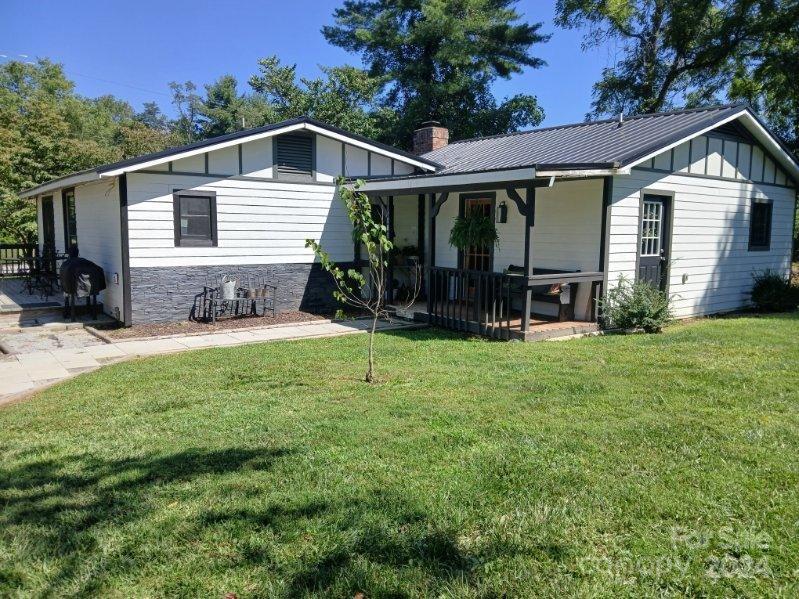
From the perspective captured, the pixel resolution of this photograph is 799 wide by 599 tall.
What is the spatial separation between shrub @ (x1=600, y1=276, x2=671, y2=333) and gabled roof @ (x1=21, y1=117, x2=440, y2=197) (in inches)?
194

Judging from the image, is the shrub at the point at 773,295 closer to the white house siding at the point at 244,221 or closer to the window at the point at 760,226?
the window at the point at 760,226

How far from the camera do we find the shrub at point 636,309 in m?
9.38

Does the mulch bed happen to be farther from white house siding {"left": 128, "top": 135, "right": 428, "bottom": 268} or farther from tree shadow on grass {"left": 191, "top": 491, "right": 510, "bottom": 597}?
tree shadow on grass {"left": 191, "top": 491, "right": 510, "bottom": 597}

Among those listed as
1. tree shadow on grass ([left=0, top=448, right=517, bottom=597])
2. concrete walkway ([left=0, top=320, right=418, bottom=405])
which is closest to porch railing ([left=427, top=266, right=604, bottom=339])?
concrete walkway ([left=0, top=320, right=418, bottom=405])

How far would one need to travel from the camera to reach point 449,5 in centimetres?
2798

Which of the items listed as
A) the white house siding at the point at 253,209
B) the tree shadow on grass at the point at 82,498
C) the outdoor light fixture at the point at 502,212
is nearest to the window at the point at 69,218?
the white house siding at the point at 253,209

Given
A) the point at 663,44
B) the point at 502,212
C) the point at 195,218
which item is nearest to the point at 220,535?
the point at 195,218

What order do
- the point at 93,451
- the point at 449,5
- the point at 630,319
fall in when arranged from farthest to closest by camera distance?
the point at 449,5 < the point at 630,319 < the point at 93,451

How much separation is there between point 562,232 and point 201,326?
20.9 feet

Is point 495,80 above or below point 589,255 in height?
above

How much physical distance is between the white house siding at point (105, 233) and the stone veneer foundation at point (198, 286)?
49 cm

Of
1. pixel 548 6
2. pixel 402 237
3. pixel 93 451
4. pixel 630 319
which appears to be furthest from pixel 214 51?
pixel 93 451

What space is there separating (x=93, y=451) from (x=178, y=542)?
168 centimetres

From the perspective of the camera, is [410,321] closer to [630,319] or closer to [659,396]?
[630,319]
